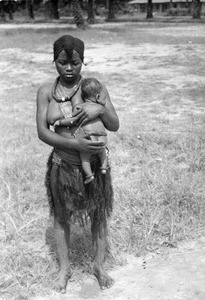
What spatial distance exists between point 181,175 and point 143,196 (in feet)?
1.85

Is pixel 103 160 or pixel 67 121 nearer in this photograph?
pixel 67 121

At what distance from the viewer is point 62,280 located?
2.63 metres

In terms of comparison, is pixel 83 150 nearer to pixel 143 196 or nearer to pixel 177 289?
pixel 177 289

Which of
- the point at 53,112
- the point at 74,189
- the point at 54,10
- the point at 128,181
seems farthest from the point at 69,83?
the point at 54,10

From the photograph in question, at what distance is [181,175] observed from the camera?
4004 millimetres

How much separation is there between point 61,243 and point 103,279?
1.16ft

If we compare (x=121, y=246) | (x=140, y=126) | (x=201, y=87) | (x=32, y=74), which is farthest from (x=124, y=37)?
(x=121, y=246)

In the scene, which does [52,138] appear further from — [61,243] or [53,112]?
[61,243]

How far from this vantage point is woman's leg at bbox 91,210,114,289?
264 cm

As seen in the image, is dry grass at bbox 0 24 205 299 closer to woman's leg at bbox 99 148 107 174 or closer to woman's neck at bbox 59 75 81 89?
woman's leg at bbox 99 148 107 174

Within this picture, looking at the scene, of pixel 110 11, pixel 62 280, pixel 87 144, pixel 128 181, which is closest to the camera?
pixel 87 144

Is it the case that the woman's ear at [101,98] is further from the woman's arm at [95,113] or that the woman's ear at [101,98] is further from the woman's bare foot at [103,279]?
the woman's bare foot at [103,279]

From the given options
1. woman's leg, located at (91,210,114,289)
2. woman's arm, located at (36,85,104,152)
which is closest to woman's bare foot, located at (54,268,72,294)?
woman's leg, located at (91,210,114,289)

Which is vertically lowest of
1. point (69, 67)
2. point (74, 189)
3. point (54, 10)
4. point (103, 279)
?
point (54, 10)
